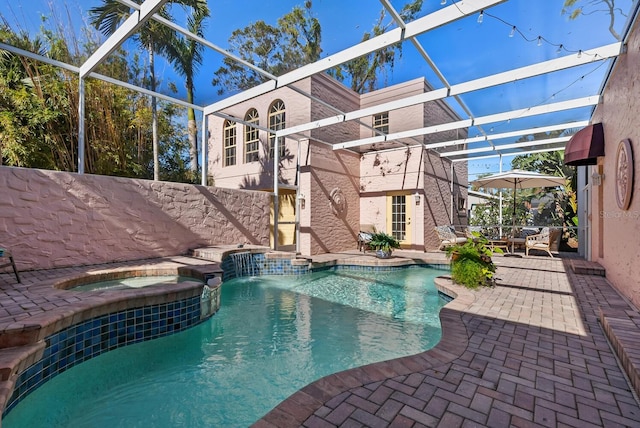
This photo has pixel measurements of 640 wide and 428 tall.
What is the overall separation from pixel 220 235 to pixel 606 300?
26.8 feet

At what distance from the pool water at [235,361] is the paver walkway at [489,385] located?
70 centimetres

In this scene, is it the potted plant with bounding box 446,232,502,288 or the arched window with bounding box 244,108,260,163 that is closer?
the potted plant with bounding box 446,232,502,288

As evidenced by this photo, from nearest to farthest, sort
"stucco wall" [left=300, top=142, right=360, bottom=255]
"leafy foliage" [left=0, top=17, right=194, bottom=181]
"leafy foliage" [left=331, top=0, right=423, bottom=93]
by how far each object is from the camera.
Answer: "leafy foliage" [left=0, top=17, right=194, bottom=181], "stucco wall" [left=300, top=142, right=360, bottom=255], "leafy foliage" [left=331, top=0, right=423, bottom=93]

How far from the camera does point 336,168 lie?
11.0 meters

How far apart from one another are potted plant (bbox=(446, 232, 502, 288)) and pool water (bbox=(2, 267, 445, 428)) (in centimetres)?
65

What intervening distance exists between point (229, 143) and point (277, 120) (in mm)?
2686

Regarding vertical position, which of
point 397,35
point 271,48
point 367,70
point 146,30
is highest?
point 367,70

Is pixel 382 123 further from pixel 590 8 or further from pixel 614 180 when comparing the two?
pixel 614 180

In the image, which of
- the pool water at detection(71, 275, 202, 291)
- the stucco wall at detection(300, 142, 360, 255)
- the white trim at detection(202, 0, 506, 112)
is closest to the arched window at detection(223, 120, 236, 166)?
the stucco wall at detection(300, 142, 360, 255)

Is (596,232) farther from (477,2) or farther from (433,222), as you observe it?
(477,2)

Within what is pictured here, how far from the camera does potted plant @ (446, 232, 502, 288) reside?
5.31 meters

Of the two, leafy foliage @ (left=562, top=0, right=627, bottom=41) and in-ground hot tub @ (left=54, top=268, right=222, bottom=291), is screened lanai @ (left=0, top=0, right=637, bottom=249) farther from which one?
in-ground hot tub @ (left=54, top=268, right=222, bottom=291)

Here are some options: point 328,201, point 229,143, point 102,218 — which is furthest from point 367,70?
point 102,218

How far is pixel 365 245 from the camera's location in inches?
427
